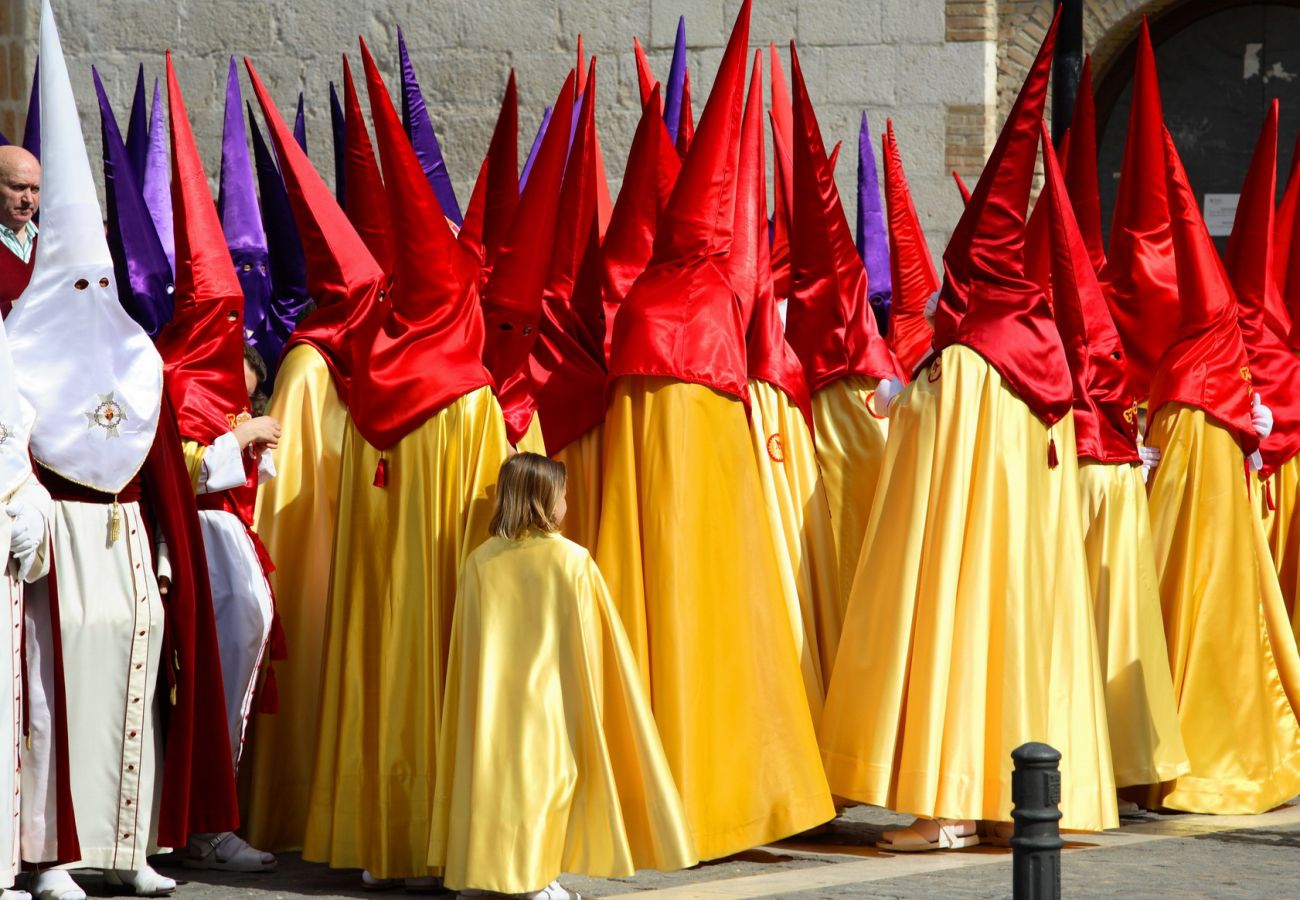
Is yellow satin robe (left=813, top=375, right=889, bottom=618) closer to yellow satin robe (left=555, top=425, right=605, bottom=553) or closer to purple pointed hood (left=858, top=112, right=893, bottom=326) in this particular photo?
yellow satin robe (left=555, top=425, right=605, bottom=553)

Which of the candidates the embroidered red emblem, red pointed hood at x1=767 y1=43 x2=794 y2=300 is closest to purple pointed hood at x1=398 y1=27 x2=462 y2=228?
red pointed hood at x1=767 y1=43 x2=794 y2=300

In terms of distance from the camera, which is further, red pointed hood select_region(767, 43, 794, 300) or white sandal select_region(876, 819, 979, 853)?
red pointed hood select_region(767, 43, 794, 300)

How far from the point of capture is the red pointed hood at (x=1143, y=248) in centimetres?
824

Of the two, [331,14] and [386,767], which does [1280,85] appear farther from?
[386,767]

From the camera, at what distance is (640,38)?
1341 cm

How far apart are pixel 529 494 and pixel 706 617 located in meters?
0.88

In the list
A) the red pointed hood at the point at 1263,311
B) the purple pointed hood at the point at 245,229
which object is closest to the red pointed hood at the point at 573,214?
the purple pointed hood at the point at 245,229

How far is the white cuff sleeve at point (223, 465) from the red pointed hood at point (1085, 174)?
12.0 feet

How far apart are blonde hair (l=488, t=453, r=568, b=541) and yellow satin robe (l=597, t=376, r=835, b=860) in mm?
638

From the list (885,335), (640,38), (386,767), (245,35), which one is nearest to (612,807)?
(386,767)

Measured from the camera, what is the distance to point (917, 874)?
6.39m

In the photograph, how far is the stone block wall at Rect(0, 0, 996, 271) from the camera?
12.9 m

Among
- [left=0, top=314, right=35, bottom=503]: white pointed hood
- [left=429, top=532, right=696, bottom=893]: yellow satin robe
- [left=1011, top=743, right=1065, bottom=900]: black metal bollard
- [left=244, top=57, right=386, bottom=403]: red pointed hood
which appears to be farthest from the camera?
[left=244, top=57, right=386, bottom=403]: red pointed hood

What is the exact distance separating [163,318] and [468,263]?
4.68 feet
